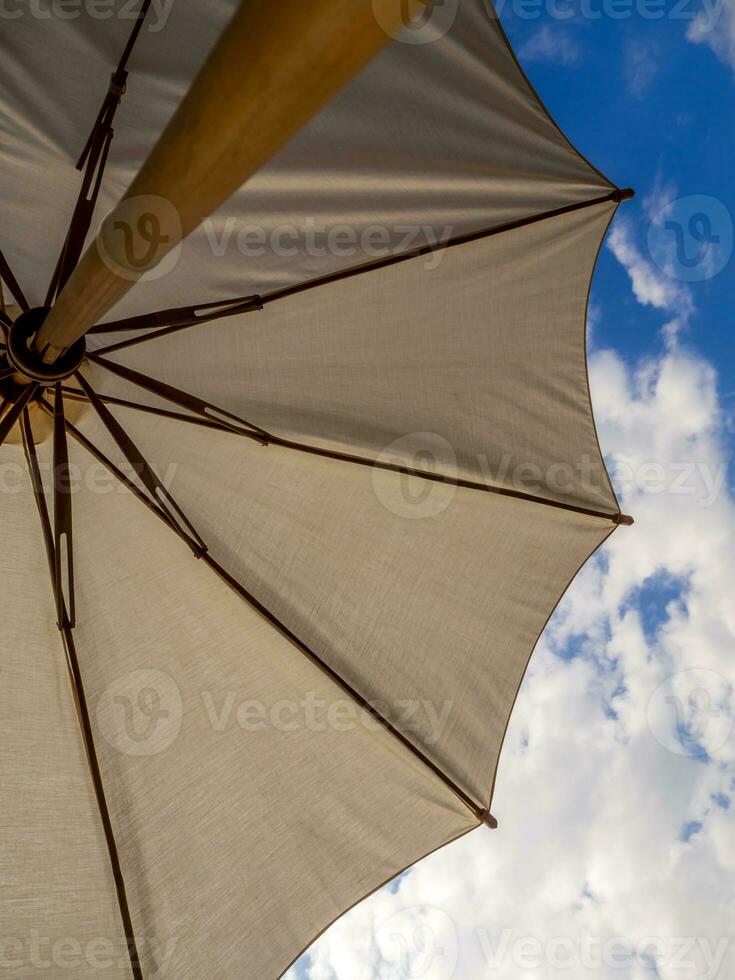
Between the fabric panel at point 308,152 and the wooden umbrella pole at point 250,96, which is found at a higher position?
the fabric panel at point 308,152

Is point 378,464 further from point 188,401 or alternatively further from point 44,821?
point 44,821

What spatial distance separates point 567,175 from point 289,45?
212cm

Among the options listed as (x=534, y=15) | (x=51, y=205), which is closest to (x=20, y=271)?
(x=51, y=205)

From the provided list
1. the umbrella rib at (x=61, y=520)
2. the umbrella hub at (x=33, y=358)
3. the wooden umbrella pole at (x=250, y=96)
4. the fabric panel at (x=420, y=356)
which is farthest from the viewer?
the fabric panel at (x=420, y=356)

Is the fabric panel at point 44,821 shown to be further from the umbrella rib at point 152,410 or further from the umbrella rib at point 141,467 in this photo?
the umbrella rib at point 152,410

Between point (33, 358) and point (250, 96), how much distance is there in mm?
1488

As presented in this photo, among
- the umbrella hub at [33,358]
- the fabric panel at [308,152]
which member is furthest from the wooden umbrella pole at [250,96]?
the fabric panel at [308,152]

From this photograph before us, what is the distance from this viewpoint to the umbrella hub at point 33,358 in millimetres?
2141

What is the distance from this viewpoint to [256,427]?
2768mm

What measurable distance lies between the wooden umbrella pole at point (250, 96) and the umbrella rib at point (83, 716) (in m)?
1.49

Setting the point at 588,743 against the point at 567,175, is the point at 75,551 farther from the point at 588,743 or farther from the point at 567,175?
the point at 588,743

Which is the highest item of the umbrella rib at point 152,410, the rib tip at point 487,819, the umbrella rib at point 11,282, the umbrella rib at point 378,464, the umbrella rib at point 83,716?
the umbrella rib at point 11,282

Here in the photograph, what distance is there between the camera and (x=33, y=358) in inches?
84.8

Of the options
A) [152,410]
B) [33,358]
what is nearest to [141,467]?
[152,410]
